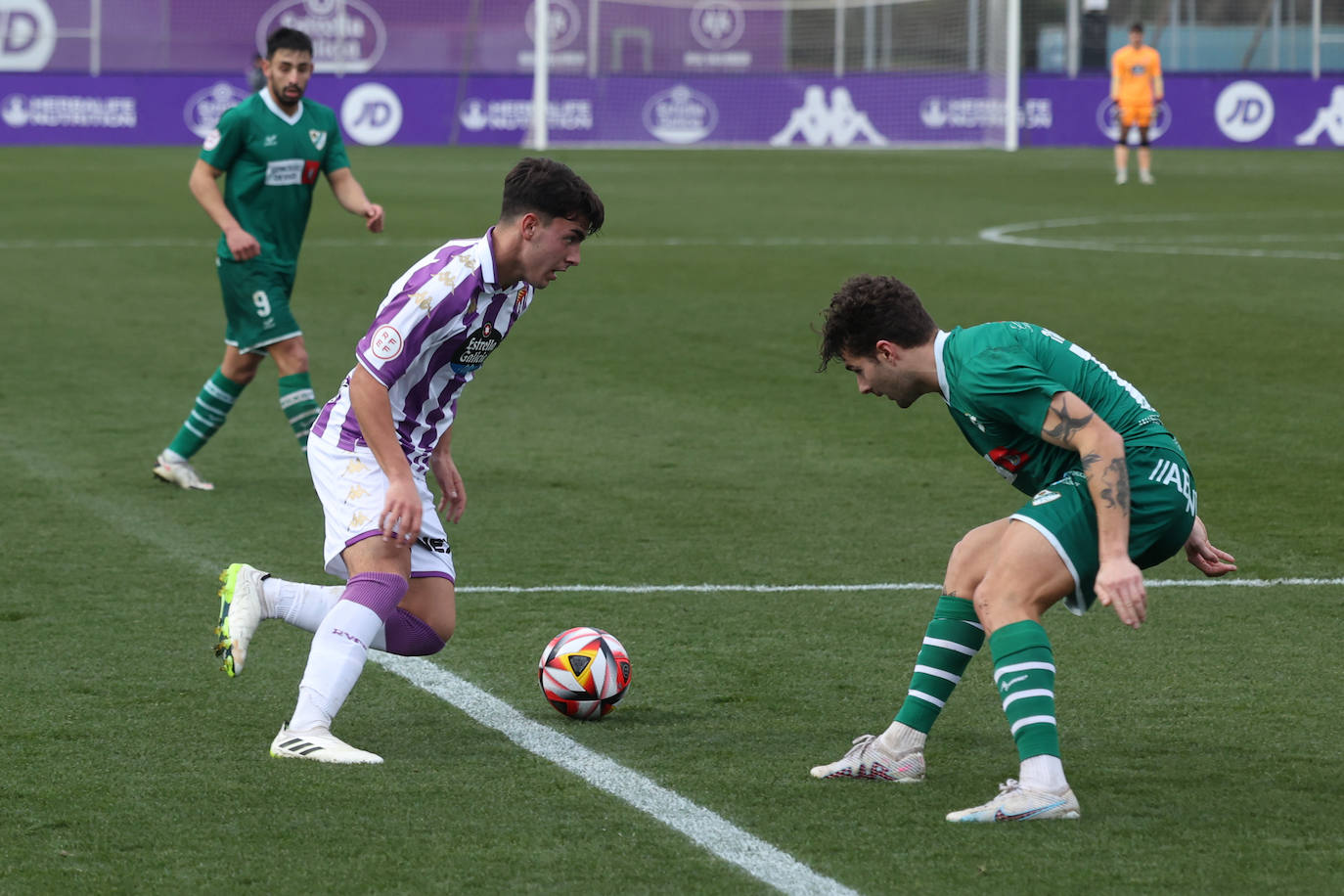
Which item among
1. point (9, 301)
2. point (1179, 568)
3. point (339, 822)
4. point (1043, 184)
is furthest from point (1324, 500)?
point (1043, 184)

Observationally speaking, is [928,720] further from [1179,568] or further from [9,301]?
[9,301]

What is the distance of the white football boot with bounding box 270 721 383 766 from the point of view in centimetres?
467

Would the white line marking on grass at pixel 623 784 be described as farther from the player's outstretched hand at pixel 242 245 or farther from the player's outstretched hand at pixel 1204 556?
the player's outstretched hand at pixel 242 245

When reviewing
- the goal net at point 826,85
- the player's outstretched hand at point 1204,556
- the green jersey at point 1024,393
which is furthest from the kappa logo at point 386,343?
the goal net at point 826,85

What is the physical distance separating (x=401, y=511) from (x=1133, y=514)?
5.57ft

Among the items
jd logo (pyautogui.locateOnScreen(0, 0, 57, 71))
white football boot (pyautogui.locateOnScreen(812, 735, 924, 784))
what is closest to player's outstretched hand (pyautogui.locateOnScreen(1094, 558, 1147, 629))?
white football boot (pyautogui.locateOnScreen(812, 735, 924, 784))

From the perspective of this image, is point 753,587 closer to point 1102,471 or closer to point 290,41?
point 1102,471

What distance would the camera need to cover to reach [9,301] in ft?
48.4

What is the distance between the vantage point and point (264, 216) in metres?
8.70

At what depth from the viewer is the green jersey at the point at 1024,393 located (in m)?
4.13

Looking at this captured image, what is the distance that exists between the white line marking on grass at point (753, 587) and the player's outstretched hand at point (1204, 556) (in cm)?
207

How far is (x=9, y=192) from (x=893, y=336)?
2253 cm

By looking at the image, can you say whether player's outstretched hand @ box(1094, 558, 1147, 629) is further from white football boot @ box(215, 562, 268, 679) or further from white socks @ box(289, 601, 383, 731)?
white football boot @ box(215, 562, 268, 679)

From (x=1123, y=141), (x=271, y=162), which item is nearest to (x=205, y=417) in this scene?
(x=271, y=162)
